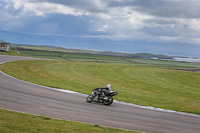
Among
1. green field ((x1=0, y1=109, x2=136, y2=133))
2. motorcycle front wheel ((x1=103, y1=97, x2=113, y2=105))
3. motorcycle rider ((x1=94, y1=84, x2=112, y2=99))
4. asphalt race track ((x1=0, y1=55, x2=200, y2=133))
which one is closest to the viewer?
green field ((x1=0, y1=109, x2=136, y2=133))

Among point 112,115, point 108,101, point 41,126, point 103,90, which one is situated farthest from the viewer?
point 103,90

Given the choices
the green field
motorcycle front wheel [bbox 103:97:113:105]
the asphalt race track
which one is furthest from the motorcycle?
the green field

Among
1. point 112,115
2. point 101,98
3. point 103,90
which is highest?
point 103,90

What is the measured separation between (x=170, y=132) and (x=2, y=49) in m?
72.5

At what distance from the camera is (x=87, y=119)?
1455cm

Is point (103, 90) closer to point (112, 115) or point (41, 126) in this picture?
point (112, 115)

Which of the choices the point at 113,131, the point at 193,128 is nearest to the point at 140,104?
the point at 193,128

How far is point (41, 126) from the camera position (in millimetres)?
11508

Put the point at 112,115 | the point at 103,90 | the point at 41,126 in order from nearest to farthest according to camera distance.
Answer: the point at 41,126 < the point at 112,115 < the point at 103,90

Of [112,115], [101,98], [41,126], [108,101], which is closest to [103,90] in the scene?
[101,98]

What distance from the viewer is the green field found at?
1034 centimetres

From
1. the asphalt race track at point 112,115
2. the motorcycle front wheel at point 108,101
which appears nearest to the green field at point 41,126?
the asphalt race track at point 112,115

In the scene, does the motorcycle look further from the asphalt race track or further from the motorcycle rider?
the asphalt race track

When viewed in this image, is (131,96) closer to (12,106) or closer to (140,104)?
(140,104)
